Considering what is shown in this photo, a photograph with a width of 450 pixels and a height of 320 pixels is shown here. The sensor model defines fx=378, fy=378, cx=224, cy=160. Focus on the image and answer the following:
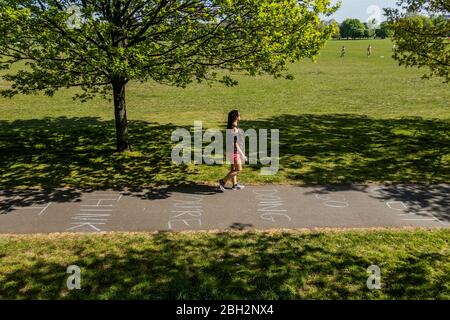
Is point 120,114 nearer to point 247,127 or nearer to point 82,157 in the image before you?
point 82,157

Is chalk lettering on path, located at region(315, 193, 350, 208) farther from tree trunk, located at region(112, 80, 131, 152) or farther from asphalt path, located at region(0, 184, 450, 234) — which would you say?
tree trunk, located at region(112, 80, 131, 152)

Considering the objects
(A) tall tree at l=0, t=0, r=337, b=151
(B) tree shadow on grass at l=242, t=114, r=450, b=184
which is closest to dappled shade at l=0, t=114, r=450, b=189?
(B) tree shadow on grass at l=242, t=114, r=450, b=184

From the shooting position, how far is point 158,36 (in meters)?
11.8

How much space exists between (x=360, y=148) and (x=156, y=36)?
332 inches

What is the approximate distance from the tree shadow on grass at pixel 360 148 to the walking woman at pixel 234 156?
1917 millimetres

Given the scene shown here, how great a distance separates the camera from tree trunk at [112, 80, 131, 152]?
42.3ft

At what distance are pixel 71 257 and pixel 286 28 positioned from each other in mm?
8240

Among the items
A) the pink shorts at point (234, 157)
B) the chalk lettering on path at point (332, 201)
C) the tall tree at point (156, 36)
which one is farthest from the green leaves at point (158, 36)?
the chalk lettering on path at point (332, 201)

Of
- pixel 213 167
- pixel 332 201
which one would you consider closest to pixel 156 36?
pixel 213 167

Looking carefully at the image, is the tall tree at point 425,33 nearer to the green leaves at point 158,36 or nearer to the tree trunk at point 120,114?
the green leaves at point 158,36

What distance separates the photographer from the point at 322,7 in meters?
10.6

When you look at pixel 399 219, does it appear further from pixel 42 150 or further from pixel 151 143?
pixel 42 150

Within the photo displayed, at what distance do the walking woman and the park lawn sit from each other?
2594 mm

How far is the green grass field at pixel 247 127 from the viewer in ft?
38.2
